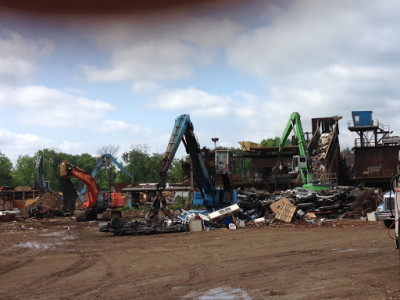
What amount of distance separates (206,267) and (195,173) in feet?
48.0

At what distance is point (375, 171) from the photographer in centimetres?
4731

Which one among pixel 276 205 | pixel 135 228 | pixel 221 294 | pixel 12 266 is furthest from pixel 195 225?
pixel 221 294

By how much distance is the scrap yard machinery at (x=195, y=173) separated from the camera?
21016 mm

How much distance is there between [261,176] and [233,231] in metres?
36.3

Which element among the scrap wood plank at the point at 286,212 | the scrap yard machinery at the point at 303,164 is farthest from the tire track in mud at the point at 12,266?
the scrap yard machinery at the point at 303,164

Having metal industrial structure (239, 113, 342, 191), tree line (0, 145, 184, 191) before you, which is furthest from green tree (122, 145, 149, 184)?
metal industrial structure (239, 113, 342, 191)

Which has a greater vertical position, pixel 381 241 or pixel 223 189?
pixel 223 189

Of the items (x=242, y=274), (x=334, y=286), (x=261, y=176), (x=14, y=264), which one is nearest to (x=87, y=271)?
(x=14, y=264)

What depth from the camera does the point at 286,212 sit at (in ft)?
76.6

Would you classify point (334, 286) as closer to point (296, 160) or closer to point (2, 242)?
point (2, 242)

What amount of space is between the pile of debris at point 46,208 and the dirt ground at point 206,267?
1604 cm

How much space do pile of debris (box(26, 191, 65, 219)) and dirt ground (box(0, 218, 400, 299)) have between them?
52.6ft

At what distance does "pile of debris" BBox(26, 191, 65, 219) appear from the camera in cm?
3334

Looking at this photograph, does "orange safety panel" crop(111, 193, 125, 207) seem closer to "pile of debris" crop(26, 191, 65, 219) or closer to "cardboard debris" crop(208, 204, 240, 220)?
"pile of debris" crop(26, 191, 65, 219)
